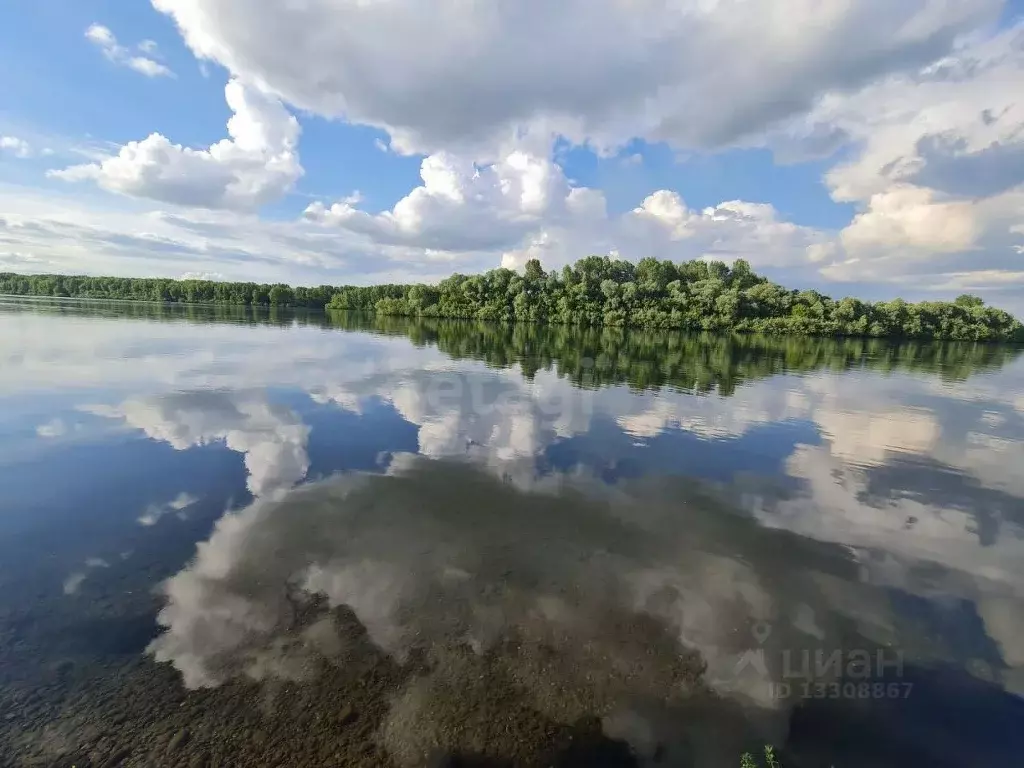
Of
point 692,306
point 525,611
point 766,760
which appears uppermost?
point 692,306

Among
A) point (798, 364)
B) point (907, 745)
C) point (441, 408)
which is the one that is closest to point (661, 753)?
point (907, 745)

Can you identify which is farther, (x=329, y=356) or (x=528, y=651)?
(x=329, y=356)

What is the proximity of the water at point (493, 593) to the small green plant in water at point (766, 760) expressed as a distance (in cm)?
26

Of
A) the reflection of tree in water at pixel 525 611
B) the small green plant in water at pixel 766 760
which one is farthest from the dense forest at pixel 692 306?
the small green plant in water at pixel 766 760

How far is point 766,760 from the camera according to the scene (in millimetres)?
7414

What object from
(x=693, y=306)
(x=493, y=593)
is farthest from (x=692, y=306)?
(x=493, y=593)

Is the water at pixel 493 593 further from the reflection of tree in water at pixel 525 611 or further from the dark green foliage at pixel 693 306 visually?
the dark green foliage at pixel 693 306

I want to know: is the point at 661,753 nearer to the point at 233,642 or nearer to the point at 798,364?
the point at 233,642

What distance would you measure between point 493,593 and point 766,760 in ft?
18.9

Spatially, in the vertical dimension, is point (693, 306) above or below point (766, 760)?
above

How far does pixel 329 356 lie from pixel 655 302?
373ft

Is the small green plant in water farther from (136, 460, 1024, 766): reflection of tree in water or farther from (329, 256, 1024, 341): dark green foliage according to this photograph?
(329, 256, 1024, 341): dark green foliage

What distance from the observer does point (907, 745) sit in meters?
7.91

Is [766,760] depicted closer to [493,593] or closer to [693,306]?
[493,593]
